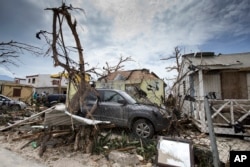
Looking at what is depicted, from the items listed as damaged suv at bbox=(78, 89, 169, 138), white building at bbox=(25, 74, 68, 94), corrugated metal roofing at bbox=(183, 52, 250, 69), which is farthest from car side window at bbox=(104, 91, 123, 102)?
white building at bbox=(25, 74, 68, 94)

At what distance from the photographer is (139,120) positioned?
661cm

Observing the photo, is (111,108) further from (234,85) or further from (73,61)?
(234,85)

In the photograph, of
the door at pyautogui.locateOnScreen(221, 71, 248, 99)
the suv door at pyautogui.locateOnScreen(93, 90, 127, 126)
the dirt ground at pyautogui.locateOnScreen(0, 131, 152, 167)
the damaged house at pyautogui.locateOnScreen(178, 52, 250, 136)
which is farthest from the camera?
the door at pyautogui.locateOnScreen(221, 71, 248, 99)

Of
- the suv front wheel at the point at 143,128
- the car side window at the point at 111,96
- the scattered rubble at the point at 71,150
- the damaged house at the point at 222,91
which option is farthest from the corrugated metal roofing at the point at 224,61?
the car side window at the point at 111,96

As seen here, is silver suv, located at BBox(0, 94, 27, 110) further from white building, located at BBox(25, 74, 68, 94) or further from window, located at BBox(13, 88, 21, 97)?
white building, located at BBox(25, 74, 68, 94)

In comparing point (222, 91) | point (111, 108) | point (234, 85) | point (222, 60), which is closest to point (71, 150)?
point (111, 108)

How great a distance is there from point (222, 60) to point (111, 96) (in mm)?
8038

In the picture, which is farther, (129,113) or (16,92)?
(16,92)

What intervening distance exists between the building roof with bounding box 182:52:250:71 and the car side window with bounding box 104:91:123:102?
17.0ft

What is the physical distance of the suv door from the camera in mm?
7055

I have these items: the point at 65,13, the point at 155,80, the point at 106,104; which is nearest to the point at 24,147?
the point at 106,104

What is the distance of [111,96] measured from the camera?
7617mm

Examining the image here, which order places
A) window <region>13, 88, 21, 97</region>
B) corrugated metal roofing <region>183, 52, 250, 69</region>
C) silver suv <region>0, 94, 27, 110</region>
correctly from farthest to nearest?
window <region>13, 88, 21, 97</region> → silver suv <region>0, 94, 27, 110</region> → corrugated metal roofing <region>183, 52, 250, 69</region>

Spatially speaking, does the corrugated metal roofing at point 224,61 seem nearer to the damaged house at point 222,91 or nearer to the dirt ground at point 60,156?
the damaged house at point 222,91
